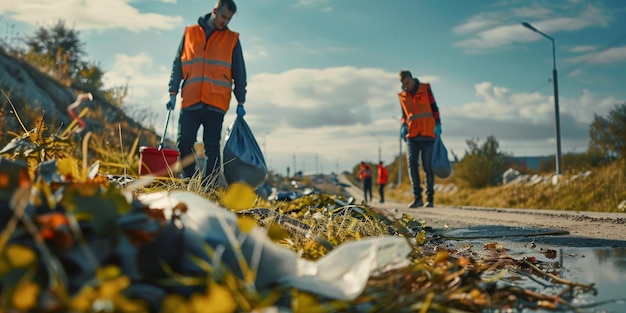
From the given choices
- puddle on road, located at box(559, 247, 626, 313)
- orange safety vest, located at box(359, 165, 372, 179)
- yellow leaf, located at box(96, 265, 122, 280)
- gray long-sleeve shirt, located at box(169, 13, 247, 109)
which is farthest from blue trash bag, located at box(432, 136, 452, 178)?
orange safety vest, located at box(359, 165, 372, 179)

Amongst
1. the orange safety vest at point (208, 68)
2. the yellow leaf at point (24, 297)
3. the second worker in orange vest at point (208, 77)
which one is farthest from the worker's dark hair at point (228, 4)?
the yellow leaf at point (24, 297)

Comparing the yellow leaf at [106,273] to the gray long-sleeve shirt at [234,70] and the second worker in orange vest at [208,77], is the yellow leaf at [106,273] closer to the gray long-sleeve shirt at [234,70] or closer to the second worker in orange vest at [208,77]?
the second worker in orange vest at [208,77]

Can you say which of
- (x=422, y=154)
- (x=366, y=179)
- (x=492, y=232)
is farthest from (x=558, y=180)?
(x=492, y=232)

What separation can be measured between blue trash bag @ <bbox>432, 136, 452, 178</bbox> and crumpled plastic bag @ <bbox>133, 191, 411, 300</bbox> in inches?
313

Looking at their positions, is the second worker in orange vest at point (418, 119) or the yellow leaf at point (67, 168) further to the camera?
the second worker in orange vest at point (418, 119)

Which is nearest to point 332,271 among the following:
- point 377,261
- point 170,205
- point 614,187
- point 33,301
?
point 377,261

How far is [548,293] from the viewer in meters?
1.93

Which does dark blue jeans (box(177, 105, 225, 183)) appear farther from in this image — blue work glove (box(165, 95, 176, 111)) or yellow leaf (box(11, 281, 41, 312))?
yellow leaf (box(11, 281, 41, 312))

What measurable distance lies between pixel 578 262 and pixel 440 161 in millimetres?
6623

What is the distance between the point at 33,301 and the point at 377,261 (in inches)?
36.7

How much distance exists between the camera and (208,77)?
5.79 m

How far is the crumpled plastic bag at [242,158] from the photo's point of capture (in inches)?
207

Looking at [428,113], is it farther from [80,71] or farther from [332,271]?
[80,71]

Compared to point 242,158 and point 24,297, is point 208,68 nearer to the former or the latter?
point 242,158
